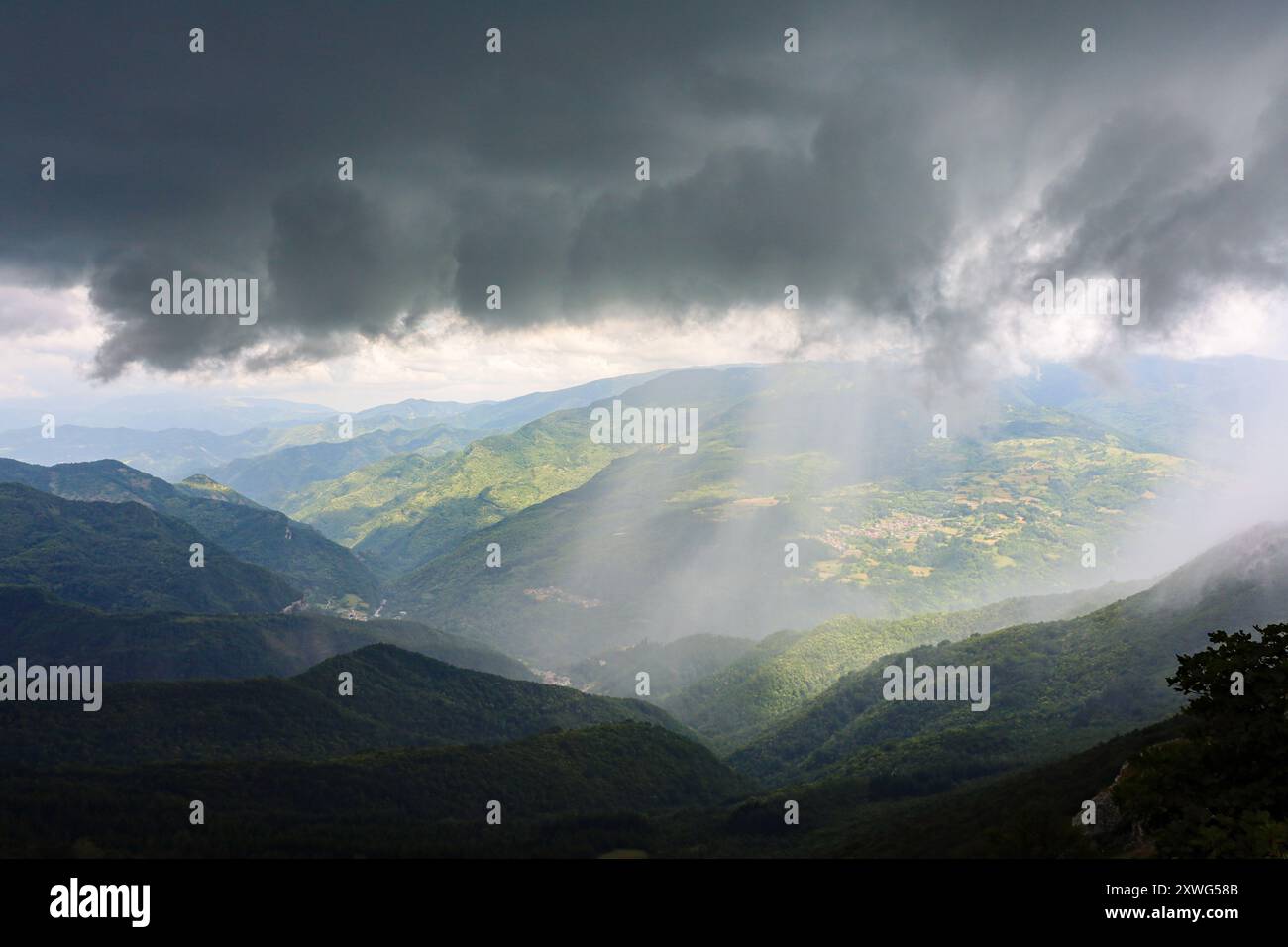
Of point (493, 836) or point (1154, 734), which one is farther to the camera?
point (493, 836)
